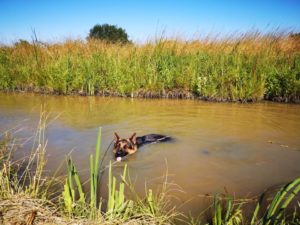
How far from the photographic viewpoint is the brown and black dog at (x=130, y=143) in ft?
17.9

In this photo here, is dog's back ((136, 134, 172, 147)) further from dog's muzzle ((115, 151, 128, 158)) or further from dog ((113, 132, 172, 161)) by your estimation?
dog's muzzle ((115, 151, 128, 158))

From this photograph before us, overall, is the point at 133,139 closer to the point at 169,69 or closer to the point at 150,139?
the point at 150,139

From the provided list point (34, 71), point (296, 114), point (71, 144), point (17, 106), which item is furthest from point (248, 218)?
point (34, 71)

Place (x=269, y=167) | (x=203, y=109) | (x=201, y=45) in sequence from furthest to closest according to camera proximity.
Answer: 1. (x=201, y=45)
2. (x=203, y=109)
3. (x=269, y=167)

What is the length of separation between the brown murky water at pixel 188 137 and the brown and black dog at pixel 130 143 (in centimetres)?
16

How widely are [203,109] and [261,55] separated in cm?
331

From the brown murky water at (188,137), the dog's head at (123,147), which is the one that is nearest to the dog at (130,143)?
the dog's head at (123,147)

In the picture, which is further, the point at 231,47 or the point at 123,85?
the point at 231,47

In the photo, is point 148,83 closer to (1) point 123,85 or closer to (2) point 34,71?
(1) point 123,85

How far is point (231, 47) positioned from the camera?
12047 mm

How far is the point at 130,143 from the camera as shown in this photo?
5691 mm

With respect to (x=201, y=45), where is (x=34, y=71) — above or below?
below

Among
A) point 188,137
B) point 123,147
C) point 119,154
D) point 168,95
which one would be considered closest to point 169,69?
point 168,95

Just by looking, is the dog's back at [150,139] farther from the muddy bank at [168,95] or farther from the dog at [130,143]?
the muddy bank at [168,95]
